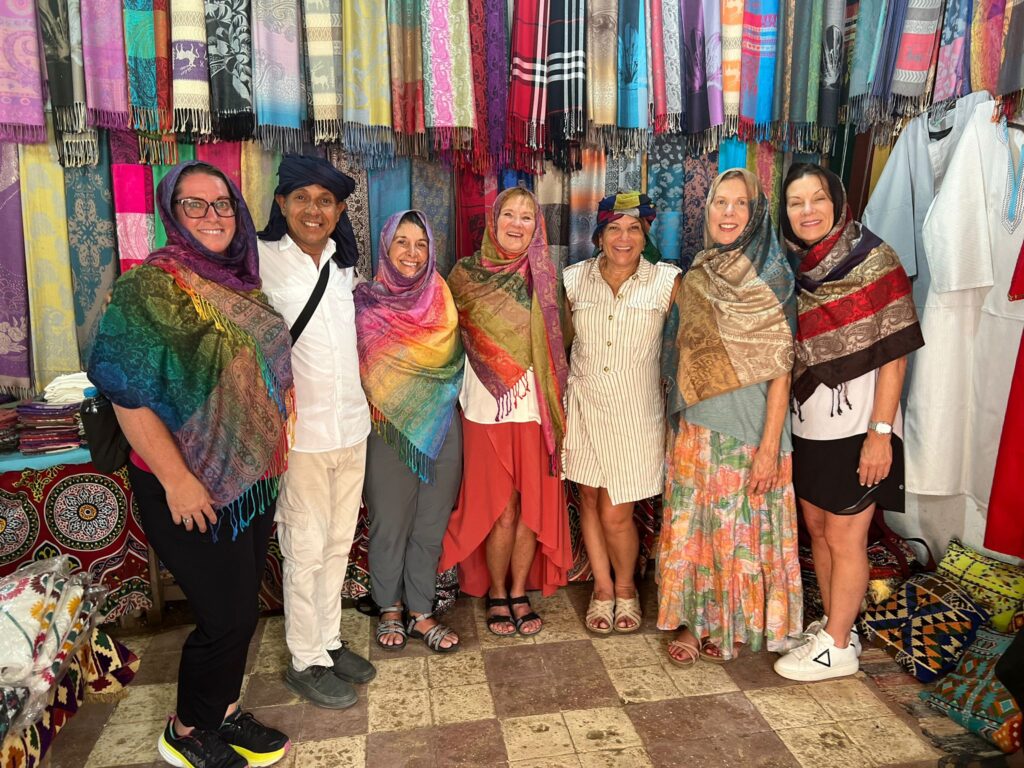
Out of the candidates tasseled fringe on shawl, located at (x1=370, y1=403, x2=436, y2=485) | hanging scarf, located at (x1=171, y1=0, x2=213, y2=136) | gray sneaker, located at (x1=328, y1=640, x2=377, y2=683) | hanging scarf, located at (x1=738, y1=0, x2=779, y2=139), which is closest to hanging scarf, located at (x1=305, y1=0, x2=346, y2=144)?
hanging scarf, located at (x1=171, y1=0, x2=213, y2=136)

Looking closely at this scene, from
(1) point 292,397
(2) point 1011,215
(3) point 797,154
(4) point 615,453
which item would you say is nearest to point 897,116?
(3) point 797,154

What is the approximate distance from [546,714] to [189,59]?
2522 millimetres

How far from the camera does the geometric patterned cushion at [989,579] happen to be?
7.64ft

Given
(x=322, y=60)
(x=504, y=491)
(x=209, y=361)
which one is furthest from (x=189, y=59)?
(x=504, y=491)

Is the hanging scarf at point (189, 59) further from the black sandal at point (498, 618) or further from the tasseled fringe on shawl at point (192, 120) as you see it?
the black sandal at point (498, 618)

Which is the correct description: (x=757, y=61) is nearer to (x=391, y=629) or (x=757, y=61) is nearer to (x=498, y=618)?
(x=498, y=618)

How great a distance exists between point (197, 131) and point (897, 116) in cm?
272

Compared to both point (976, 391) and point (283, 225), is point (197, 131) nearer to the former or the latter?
point (283, 225)

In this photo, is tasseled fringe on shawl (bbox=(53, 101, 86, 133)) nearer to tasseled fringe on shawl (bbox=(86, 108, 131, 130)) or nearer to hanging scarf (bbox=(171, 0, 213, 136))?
tasseled fringe on shawl (bbox=(86, 108, 131, 130))

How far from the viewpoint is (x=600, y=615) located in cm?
260

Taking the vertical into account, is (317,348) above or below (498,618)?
above

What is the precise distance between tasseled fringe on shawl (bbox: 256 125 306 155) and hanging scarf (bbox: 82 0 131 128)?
465 mm

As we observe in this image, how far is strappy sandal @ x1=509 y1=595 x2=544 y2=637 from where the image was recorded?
2.58 meters

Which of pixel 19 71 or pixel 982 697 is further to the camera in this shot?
pixel 19 71
